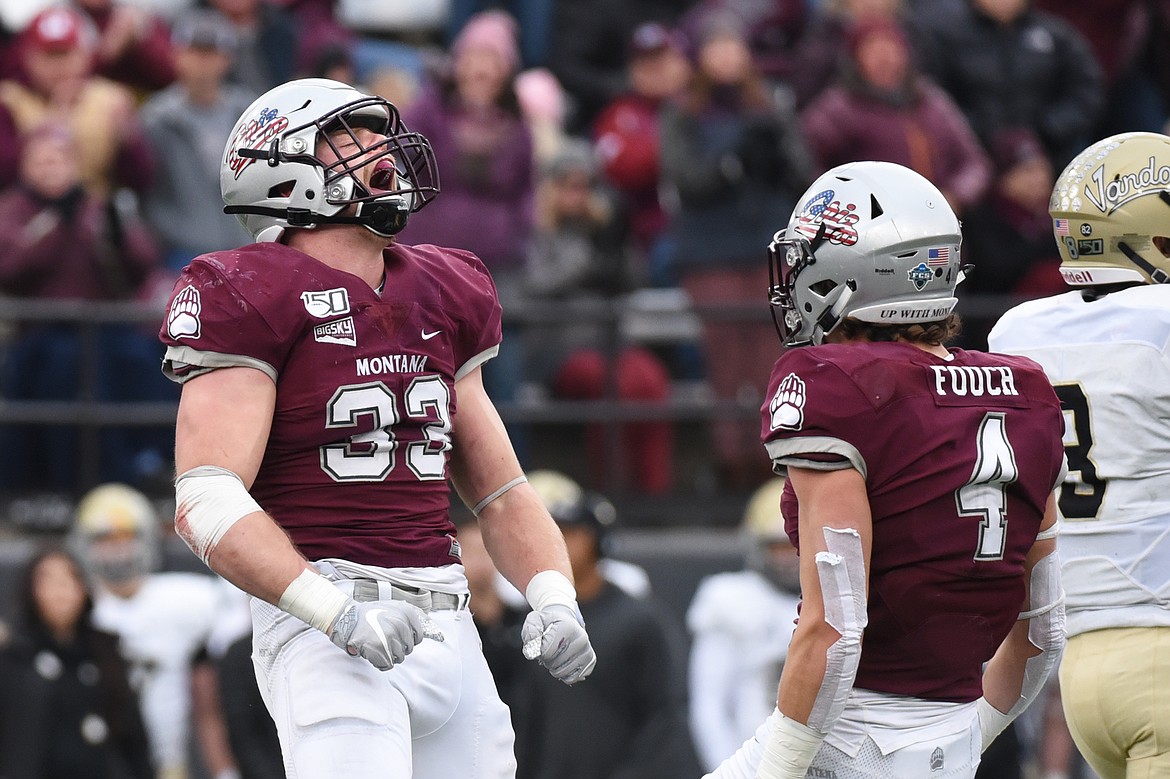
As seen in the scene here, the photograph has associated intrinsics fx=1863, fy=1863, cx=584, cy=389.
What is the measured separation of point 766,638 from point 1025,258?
96.0 inches

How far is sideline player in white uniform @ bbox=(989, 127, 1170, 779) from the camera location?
4.11m

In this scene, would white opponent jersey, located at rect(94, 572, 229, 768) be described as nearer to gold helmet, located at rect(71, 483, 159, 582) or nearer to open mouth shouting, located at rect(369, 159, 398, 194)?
gold helmet, located at rect(71, 483, 159, 582)

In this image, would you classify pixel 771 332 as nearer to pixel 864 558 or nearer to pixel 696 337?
pixel 696 337

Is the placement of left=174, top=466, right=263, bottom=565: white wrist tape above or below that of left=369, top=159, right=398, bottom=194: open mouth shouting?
below

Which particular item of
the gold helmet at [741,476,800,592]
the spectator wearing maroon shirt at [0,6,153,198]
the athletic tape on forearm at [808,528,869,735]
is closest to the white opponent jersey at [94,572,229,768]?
the spectator wearing maroon shirt at [0,6,153,198]

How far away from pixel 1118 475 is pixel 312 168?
6.26 ft

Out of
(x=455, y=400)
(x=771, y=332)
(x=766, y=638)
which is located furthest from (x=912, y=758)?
(x=771, y=332)

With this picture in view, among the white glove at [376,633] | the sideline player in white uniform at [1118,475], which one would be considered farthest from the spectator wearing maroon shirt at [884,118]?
the white glove at [376,633]

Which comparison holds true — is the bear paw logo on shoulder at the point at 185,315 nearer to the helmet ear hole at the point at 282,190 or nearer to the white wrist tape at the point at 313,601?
the helmet ear hole at the point at 282,190

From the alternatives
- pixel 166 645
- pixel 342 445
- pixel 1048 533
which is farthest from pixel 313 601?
pixel 166 645

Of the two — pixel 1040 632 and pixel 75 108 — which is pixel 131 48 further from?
pixel 1040 632

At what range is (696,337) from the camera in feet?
31.7

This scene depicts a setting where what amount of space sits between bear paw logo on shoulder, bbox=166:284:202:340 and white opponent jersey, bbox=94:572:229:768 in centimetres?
505

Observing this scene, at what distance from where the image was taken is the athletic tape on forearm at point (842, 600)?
11.3 ft
